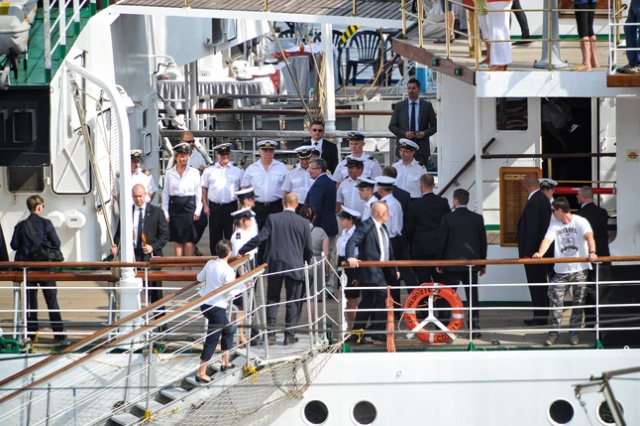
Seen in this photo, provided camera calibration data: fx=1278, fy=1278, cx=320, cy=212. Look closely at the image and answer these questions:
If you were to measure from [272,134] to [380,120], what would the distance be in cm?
672

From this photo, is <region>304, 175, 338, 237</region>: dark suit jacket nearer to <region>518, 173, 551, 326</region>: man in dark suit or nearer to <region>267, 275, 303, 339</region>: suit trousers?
<region>267, 275, 303, 339</region>: suit trousers

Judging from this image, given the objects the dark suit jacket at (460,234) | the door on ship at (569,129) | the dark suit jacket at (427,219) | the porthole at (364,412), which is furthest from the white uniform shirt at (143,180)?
the door on ship at (569,129)

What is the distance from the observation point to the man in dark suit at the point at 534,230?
1216 cm

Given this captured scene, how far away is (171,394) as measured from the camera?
11.0 meters

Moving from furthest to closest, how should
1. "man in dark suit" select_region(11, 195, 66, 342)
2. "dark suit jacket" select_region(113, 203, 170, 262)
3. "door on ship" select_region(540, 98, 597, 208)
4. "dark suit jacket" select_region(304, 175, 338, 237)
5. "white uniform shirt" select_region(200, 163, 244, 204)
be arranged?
"door on ship" select_region(540, 98, 597, 208) < "white uniform shirt" select_region(200, 163, 244, 204) < "dark suit jacket" select_region(304, 175, 338, 237) < "dark suit jacket" select_region(113, 203, 170, 262) < "man in dark suit" select_region(11, 195, 66, 342)

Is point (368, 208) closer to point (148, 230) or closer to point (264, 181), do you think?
point (264, 181)

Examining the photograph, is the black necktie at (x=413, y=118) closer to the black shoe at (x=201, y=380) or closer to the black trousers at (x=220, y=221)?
the black trousers at (x=220, y=221)

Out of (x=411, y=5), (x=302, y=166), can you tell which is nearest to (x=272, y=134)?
(x=411, y=5)

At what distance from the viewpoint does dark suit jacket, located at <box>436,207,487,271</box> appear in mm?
12016

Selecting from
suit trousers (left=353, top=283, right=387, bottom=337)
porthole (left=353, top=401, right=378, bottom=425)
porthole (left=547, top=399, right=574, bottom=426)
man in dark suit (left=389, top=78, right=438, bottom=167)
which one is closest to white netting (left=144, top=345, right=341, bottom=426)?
porthole (left=353, top=401, right=378, bottom=425)

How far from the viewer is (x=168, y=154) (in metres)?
19.9

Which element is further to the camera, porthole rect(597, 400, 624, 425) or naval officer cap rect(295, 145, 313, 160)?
naval officer cap rect(295, 145, 313, 160)

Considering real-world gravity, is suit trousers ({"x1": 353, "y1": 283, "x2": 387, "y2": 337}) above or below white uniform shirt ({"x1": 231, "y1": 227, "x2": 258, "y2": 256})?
below

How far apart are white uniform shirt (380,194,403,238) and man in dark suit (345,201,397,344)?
63 cm
